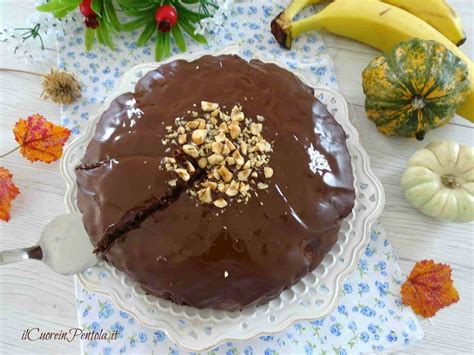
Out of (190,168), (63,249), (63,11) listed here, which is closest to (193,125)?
(190,168)

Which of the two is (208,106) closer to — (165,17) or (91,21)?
(165,17)

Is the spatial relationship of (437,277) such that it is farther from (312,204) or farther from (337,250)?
(312,204)

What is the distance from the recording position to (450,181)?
190cm

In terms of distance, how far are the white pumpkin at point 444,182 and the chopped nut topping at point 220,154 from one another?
73cm

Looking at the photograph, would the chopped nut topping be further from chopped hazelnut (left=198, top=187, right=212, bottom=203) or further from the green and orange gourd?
the green and orange gourd

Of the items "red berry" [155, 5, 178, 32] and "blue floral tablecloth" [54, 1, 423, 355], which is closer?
"blue floral tablecloth" [54, 1, 423, 355]

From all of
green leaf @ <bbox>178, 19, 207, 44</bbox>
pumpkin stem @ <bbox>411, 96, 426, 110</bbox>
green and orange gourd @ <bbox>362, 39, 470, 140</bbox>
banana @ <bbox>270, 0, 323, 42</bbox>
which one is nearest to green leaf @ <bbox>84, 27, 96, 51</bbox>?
green leaf @ <bbox>178, 19, 207, 44</bbox>

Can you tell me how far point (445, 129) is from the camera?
2.22m

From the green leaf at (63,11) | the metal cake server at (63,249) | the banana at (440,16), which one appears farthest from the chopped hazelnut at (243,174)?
the banana at (440,16)

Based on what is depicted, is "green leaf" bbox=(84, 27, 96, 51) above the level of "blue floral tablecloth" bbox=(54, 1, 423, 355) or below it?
above

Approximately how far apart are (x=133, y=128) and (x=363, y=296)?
1094 mm

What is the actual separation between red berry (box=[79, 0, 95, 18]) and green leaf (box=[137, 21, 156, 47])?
0.81 ft

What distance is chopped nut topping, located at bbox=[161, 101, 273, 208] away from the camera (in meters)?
1.51

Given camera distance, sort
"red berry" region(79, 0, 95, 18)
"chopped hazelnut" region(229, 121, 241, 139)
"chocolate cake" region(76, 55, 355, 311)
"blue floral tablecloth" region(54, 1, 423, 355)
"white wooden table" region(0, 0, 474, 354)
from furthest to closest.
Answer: "red berry" region(79, 0, 95, 18)
"white wooden table" region(0, 0, 474, 354)
"blue floral tablecloth" region(54, 1, 423, 355)
"chopped hazelnut" region(229, 121, 241, 139)
"chocolate cake" region(76, 55, 355, 311)
